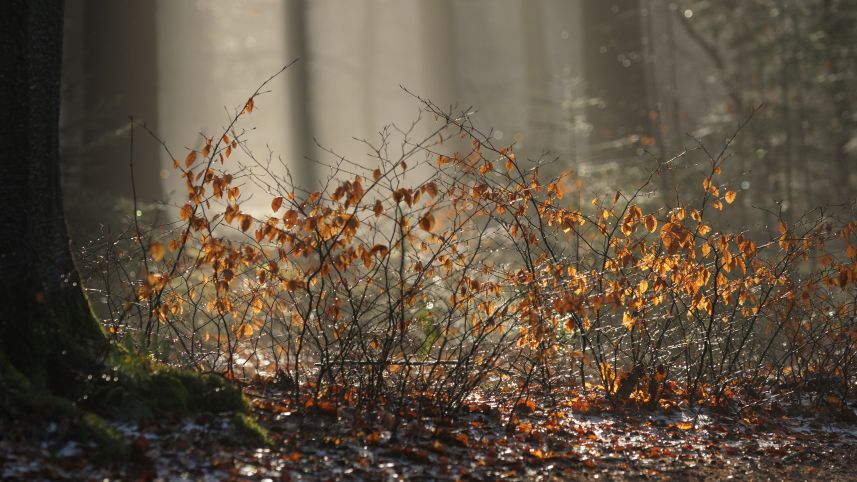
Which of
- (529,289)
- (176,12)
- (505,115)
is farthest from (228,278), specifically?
(505,115)

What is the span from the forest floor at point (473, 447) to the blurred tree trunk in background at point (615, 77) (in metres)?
12.2

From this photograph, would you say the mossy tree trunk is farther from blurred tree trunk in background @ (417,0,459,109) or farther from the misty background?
blurred tree trunk in background @ (417,0,459,109)

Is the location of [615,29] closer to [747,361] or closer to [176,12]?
[747,361]

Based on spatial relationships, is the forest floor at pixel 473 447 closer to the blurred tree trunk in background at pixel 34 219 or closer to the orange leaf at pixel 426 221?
the blurred tree trunk in background at pixel 34 219

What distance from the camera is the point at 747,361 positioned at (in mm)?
7656

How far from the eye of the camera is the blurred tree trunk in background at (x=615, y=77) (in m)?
18.6

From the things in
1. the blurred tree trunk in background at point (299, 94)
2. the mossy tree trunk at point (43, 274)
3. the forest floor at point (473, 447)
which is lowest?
the forest floor at point (473, 447)

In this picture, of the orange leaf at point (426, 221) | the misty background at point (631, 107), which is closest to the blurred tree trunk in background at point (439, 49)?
the misty background at point (631, 107)

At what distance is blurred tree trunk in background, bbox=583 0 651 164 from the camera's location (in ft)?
61.0

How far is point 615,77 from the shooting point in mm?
18891

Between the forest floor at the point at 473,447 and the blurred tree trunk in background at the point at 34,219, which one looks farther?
the blurred tree trunk in background at the point at 34,219

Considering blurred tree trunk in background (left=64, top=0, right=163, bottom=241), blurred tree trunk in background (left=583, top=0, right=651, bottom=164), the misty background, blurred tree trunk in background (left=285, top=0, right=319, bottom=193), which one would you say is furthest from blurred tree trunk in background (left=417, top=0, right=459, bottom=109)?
blurred tree trunk in background (left=64, top=0, right=163, bottom=241)

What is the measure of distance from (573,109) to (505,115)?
33.0 meters

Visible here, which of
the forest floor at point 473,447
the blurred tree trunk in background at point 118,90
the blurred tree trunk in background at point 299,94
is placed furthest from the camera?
the blurred tree trunk in background at point 299,94
